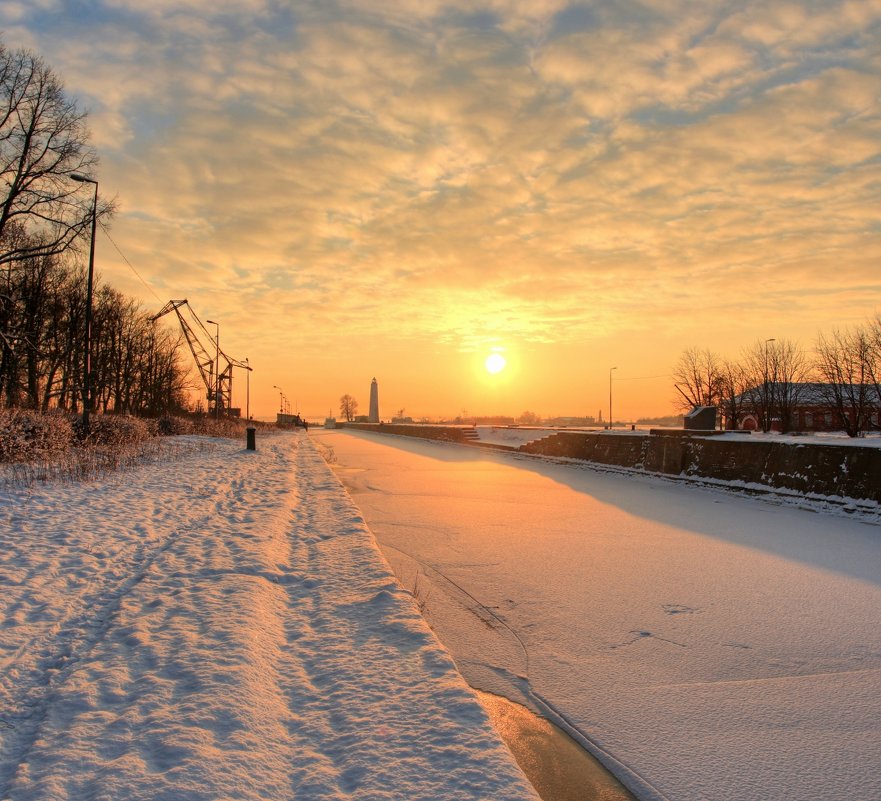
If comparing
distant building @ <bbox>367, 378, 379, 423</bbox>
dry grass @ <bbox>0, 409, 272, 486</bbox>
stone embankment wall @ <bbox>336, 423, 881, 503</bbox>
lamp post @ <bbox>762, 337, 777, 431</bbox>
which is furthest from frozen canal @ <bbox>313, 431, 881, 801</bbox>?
distant building @ <bbox>367, 378, 379, 423</bbox>

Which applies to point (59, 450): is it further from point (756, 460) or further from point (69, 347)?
point (69, 347)

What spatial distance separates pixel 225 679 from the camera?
392cm

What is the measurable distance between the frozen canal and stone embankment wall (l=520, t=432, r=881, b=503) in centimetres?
91

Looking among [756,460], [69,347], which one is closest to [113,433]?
[756,460]

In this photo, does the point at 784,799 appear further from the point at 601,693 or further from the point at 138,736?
the point at 138,736

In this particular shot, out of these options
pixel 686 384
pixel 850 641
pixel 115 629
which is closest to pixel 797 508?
pixel 850 641

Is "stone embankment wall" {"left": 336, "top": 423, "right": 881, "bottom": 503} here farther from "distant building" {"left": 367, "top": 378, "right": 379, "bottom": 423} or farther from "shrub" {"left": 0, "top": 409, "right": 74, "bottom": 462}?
"distant building" {"left": 367, "top": 378, "right": 379, "bottom": 423}

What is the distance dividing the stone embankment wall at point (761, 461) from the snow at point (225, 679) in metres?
8.47

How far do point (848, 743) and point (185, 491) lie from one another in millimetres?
12557

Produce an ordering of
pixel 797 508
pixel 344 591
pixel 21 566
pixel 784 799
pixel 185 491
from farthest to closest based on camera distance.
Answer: pixel 185 491 < pixel 797 508 < pixel 21 566 < pixel 344 591 < pixel 784 799

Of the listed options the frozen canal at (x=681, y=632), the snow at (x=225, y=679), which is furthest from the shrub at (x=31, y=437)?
the frozen canal at (x=681, y=632)

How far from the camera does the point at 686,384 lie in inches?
2430

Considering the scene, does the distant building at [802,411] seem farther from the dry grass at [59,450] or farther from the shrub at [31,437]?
the shrub at [31,437]

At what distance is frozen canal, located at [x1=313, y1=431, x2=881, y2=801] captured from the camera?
315 cm
